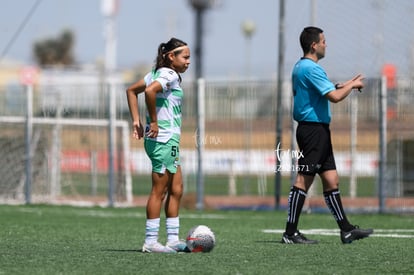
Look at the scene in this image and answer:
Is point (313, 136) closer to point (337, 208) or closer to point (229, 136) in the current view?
point (337, 208)

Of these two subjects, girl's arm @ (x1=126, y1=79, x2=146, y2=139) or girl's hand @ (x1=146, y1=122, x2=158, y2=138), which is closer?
girl's hand @ (x1=146, y1=122, x2=158, y2=138)

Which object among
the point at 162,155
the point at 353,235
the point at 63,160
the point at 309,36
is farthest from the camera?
the point at 63,160

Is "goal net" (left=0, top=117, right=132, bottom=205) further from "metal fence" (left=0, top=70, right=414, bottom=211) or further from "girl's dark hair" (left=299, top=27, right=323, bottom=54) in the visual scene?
"girl's dark hair" (left=299, top=27, right=323, bottom=54)

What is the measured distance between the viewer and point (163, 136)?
9.57 metres

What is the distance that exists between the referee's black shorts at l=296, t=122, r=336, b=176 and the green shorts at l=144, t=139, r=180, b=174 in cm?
165

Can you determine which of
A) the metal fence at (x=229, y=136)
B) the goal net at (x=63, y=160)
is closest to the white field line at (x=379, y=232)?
the metal fence at (x=229, y=136)

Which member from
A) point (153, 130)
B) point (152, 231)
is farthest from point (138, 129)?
point (152, 231)

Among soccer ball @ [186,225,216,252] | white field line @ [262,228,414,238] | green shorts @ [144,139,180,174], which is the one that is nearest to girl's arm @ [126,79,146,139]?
green shorts @ [144,139,180,174]

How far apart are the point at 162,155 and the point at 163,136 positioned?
0.17 metres

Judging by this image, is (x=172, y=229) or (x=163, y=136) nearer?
(x=163, y=136)

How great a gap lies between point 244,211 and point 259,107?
218cm

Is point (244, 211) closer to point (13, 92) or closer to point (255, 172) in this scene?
point (255, 172)

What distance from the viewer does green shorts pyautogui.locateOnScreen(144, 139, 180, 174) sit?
31.3ft

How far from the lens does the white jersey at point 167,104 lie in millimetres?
9578
